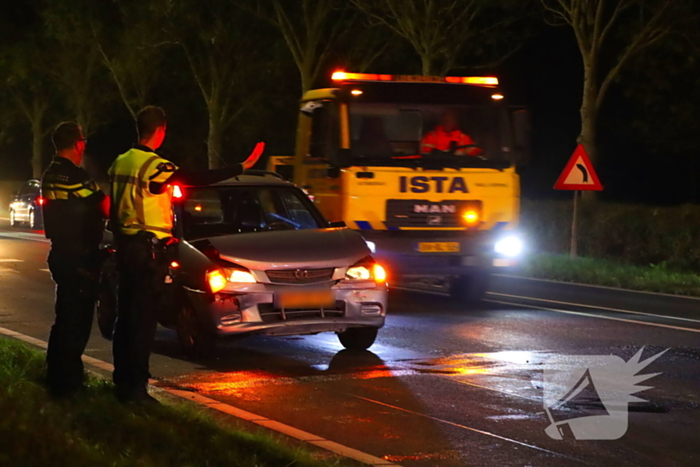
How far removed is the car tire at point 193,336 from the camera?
10.3m

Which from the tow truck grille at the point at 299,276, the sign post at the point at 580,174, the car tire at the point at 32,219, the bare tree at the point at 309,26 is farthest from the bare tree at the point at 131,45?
the tow truck grille at the point at 299,276

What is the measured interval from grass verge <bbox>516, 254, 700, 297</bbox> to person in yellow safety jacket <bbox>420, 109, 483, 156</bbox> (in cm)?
446

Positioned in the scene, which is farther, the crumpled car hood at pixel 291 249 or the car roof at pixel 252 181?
the car roof at pixel 252 181

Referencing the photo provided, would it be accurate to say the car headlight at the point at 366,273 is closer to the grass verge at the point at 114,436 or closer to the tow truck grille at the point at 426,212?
the grass verge at the point at 114,436

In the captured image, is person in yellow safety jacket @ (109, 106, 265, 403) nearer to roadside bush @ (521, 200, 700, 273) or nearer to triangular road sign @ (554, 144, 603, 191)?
triangular road sign @ (554, 144, 603, 191)

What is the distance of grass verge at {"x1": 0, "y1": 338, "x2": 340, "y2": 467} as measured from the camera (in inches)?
232

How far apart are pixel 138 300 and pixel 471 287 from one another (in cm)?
884

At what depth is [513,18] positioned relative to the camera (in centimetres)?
3247

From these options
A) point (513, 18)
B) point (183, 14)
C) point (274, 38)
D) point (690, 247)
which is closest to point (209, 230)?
point (690, 247)

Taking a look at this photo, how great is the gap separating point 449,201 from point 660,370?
5136 millimetres

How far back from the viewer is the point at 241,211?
11.4 meters

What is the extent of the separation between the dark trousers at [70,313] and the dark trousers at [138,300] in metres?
0.21

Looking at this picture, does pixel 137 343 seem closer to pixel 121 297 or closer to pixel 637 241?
pixel 121 297

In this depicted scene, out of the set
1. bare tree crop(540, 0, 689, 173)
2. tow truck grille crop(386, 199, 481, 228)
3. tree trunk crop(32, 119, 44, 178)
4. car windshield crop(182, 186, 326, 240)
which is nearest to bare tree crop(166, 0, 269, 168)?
tree trunk crop(32, 119, 44, 178)
